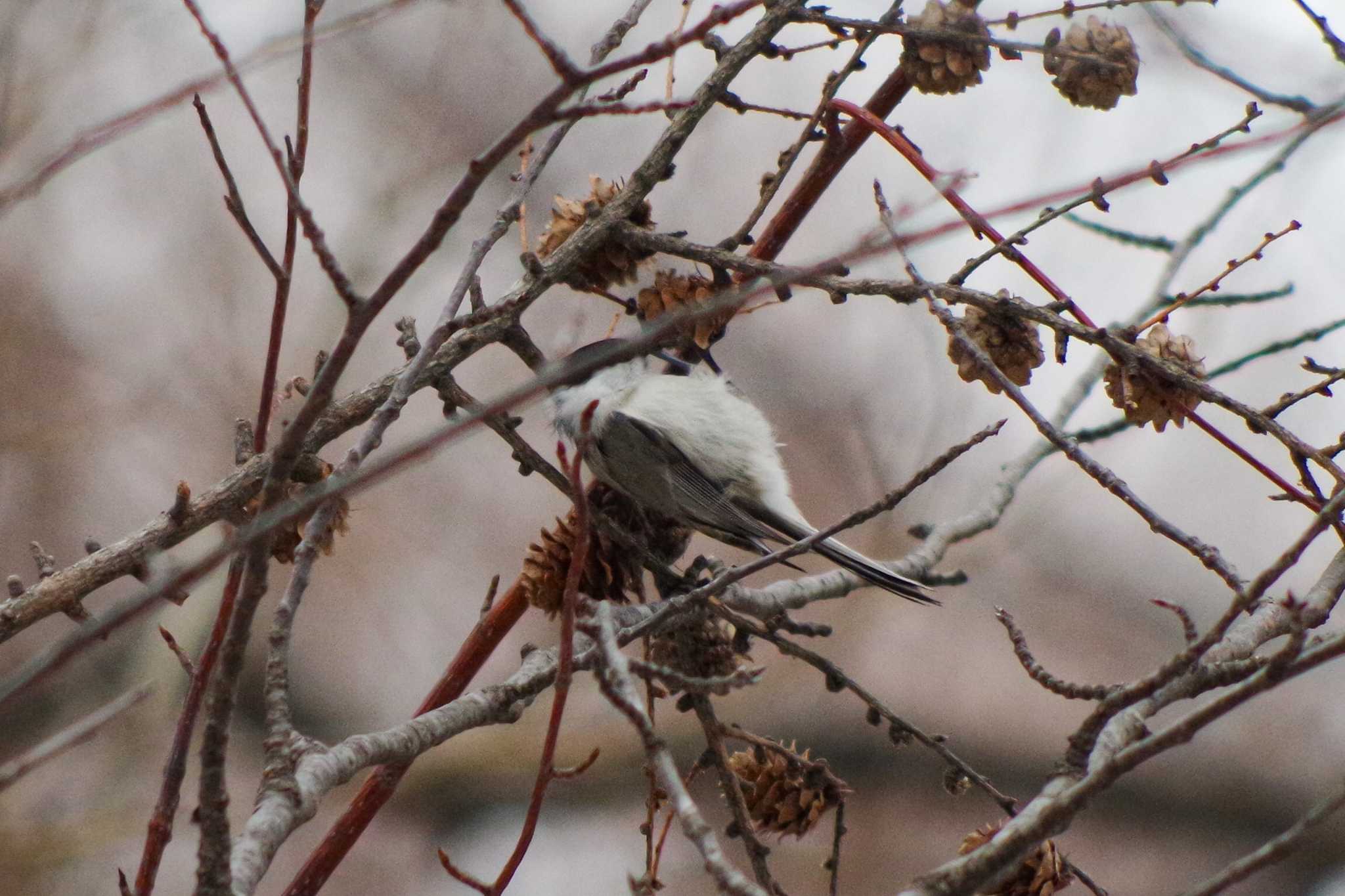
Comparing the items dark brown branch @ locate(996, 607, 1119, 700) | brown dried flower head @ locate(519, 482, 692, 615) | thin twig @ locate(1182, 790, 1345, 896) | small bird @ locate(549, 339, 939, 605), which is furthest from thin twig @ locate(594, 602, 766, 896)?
small bird @ locate(549, 339, 939, 605)

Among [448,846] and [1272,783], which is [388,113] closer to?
[448,846]

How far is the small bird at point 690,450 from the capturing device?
2.28m

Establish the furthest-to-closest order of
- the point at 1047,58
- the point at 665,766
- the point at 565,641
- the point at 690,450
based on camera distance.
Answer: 1. the point at 690,450
2. the point at 1047,58
3. the point at 565,641
4. the point at 665,766

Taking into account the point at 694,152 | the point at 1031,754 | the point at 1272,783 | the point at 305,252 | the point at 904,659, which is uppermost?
the point at 305,252

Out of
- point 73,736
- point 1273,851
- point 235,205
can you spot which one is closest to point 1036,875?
point 1273,851

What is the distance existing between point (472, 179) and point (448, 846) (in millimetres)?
4987

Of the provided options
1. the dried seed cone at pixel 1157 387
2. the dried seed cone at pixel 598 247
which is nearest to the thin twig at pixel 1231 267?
the dried seed cone at pixel 1157 387

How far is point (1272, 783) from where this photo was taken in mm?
5082

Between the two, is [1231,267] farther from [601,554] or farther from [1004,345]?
[601,554]

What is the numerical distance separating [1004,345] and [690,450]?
3.38 ft

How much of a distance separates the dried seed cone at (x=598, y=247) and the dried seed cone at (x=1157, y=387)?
706 millimetres

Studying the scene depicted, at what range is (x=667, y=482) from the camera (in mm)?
2277

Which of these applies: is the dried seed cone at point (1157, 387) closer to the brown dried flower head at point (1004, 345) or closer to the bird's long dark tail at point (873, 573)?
the brown dried flower head at point (1004, 345)

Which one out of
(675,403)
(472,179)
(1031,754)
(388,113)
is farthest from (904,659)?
(472,179)
